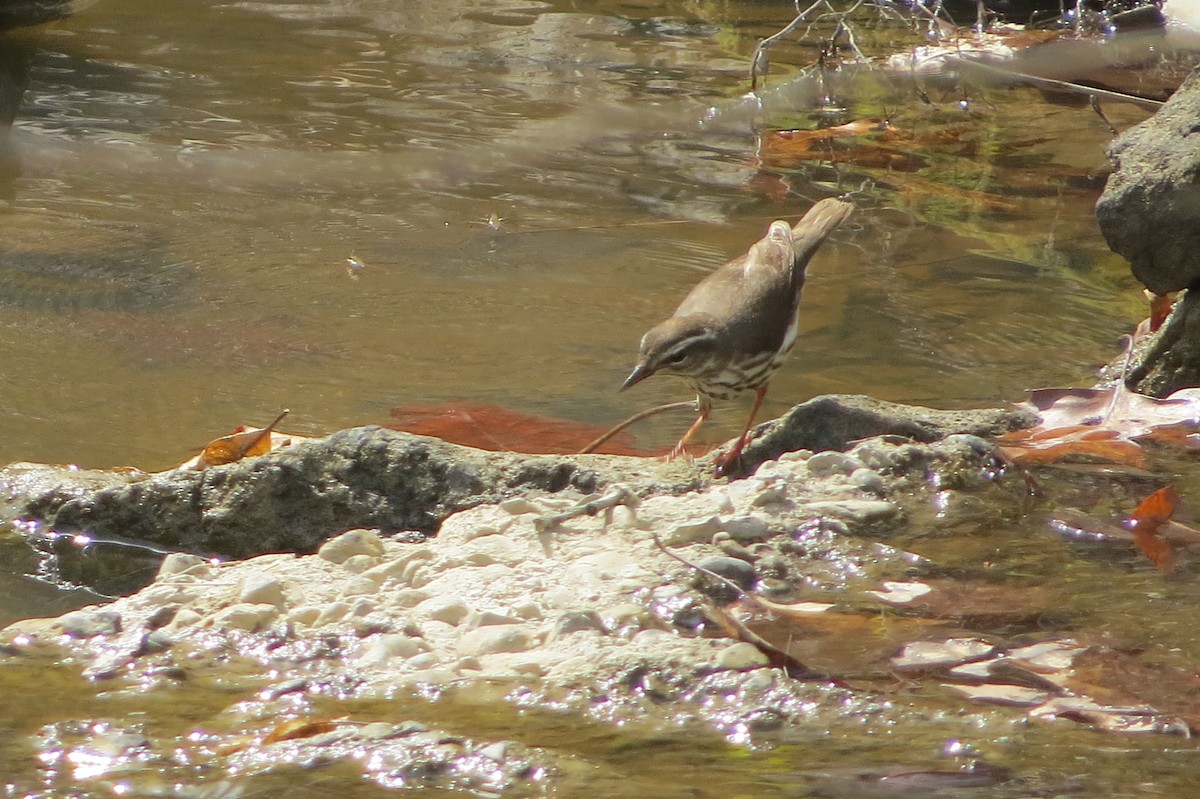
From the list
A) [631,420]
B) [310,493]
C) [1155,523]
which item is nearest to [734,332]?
[631,420]

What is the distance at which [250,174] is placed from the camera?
8867 millimetres

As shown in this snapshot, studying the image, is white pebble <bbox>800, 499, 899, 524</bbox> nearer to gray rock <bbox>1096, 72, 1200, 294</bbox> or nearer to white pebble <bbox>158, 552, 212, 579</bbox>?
white pebble <bbox>158, 552, 212, 579</bbox>

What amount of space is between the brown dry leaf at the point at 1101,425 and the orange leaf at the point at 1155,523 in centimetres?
38

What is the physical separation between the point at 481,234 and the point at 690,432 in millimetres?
3090

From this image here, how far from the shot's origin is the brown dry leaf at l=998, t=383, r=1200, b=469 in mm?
4176

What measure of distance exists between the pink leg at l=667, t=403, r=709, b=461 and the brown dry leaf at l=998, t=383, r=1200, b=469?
104 centimetres

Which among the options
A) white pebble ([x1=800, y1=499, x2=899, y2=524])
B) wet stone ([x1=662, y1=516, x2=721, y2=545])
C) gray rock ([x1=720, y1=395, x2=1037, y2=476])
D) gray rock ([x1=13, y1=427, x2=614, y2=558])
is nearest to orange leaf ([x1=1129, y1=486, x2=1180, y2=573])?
white pebble ([x1=800, y1=499, x2=899, y2=524])

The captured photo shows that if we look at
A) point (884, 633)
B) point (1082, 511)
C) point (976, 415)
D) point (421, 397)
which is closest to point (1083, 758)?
point (884, 633)

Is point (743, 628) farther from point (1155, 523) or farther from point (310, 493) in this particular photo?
point (310, 493)

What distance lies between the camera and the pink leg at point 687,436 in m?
4.83

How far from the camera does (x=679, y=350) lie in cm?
479

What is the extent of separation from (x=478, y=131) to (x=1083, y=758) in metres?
7.97

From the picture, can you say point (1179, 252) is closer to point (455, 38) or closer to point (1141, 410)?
point (1141, 410)

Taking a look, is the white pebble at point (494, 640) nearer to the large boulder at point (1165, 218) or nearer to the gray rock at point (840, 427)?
the gray rock at point (840, 427)
